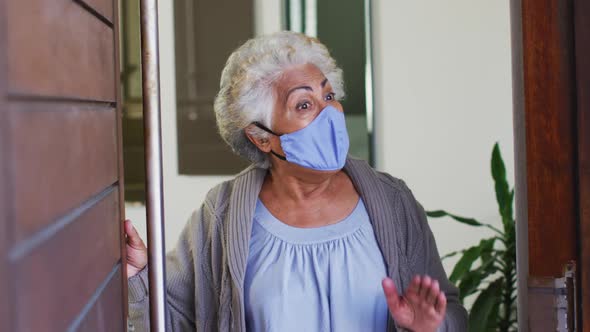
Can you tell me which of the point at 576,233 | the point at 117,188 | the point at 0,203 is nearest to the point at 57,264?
the point at 0,203

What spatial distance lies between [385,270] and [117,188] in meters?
0.89

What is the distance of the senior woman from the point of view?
5.64 ft

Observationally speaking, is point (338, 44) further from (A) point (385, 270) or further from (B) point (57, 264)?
(B) point (57, 264)

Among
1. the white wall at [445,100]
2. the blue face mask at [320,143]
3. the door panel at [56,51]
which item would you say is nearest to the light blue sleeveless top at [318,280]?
the blue face mask at [320,143]

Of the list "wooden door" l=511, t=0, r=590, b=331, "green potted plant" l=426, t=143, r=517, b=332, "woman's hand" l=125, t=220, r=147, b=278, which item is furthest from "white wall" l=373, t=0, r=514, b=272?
"wooden door" l=511, t=0, r=590, b=331

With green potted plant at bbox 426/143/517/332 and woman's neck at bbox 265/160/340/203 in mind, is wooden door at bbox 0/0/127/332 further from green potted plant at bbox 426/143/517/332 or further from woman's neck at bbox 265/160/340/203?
green potted plant at bbox 426/143/517/332

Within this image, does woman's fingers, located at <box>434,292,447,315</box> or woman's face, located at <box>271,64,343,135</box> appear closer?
woman's fingers, located at <box>434,292,447,315</box>

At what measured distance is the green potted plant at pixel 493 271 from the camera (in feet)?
9.73

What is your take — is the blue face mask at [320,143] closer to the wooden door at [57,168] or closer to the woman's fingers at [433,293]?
A: the woman's fingers at [433,293]

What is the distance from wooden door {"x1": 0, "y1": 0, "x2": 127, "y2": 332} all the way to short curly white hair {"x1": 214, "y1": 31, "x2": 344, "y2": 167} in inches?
36.6

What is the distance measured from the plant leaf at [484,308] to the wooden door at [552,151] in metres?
1.88

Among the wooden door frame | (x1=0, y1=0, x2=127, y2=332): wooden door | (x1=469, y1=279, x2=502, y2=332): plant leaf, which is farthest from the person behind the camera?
(x1=469, y1=279, x2=502, y2=332): plant leaf

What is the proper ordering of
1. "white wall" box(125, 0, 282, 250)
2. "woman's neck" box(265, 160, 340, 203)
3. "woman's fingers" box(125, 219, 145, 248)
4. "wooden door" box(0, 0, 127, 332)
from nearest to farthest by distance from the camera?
"wooden door" box(0, 0, 127, 332), "woman's fingers" box(125, 219, 145, 248), "woman's neck" box(265, 160, 340, 203), "white wall" box(125, 0, 282, 250)

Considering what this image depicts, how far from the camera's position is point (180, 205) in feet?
11.9
